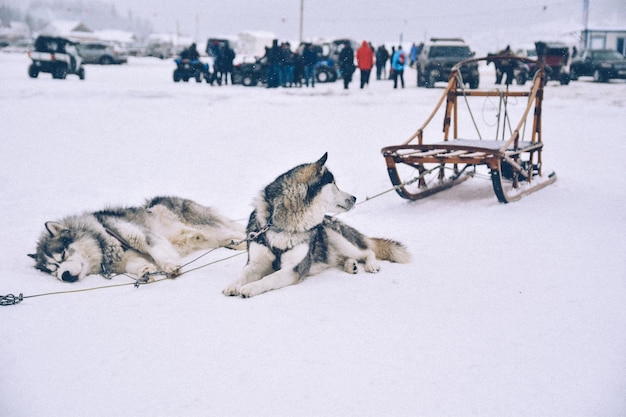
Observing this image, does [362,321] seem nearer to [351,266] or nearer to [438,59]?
[351,266]

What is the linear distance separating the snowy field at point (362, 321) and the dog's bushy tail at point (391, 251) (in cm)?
12

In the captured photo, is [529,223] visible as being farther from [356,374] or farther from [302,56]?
[302,56]

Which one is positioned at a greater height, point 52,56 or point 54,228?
point 52,56

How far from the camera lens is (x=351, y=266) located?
3.63m

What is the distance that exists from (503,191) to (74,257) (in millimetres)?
3711

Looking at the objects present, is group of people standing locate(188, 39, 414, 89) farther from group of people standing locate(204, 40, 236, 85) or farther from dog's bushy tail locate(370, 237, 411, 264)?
dog's bushy tail locate(370, 237, 411, 264)

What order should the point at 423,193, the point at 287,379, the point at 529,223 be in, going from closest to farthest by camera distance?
1. the point at 287,379
2. the point at 529,223
3. the point at 423,193

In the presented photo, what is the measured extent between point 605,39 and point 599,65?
11.2 metres

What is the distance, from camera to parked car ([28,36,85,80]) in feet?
54.7

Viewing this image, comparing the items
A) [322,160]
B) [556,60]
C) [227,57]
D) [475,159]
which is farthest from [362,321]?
[556,60]

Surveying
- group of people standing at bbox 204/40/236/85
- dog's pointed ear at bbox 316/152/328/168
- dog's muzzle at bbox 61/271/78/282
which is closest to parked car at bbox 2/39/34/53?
group of people standing at bbox 204/40/236/85

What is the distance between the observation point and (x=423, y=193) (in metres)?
5.86

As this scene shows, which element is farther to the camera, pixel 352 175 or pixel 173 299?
pixel 352 175

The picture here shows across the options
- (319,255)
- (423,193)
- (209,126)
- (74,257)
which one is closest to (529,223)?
(423,193)
